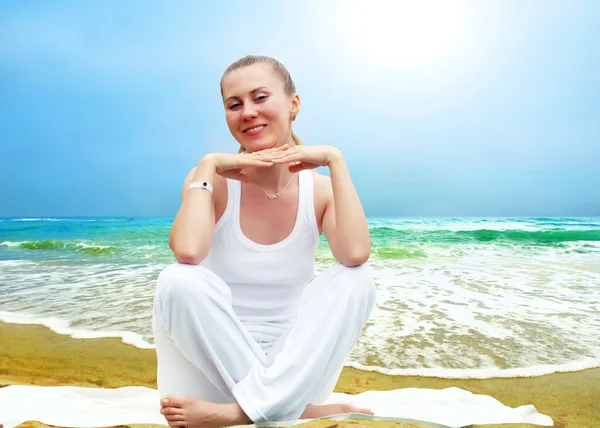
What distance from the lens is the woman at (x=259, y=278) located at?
1814 mm

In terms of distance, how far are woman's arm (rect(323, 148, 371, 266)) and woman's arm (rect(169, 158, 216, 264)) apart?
57 cm

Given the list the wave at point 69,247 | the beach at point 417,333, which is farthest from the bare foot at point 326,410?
the wave at point 69,247

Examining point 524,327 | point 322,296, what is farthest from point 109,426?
point 524,327

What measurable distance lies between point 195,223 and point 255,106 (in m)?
0.65

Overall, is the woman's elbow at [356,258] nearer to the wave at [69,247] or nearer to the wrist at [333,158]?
the wrist at [333,158]

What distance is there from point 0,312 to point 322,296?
5169mm

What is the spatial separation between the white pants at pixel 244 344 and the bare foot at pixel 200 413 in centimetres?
5

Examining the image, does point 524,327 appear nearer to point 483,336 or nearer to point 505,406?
point 483,336

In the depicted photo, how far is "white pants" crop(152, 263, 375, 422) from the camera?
5.86 feet

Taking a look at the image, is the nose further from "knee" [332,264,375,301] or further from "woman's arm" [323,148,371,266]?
"knee" [332,264,375,301]

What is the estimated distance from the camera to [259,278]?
222 cm

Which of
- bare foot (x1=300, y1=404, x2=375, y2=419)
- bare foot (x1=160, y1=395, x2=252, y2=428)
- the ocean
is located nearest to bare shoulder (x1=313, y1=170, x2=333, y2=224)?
bare foot (x1=300, y1=404, x2=375, y2=419)

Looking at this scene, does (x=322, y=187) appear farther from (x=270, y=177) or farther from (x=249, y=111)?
(x=249, y=111)

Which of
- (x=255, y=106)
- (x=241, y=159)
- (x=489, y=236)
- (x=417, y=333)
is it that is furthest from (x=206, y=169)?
(x=489, y=236)
